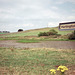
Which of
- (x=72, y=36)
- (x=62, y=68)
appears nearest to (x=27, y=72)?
(x=62, y=68)

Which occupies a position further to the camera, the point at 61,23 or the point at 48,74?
the point at 61,23

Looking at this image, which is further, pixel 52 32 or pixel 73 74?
pixel 52 32

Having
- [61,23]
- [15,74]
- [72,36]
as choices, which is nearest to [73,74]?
[15,74]

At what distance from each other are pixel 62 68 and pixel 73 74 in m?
1.75

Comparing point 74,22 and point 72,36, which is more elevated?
point 74,22

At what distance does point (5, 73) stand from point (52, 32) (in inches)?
975

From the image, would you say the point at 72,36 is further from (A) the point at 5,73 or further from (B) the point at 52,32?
(A) the point at 5,73

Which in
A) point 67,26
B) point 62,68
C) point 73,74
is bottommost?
point 73,74

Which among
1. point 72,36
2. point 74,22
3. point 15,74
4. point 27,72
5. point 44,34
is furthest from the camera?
point 74,22

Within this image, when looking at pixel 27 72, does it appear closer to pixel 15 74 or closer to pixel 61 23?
pixel 15 74

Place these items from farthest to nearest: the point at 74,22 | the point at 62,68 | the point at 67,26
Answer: the point at 67,26 → the point at 74,22 → the point at 62,68

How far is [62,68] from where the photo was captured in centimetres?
294

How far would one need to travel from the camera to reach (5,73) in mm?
4617

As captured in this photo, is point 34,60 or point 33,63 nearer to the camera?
point 33,63
